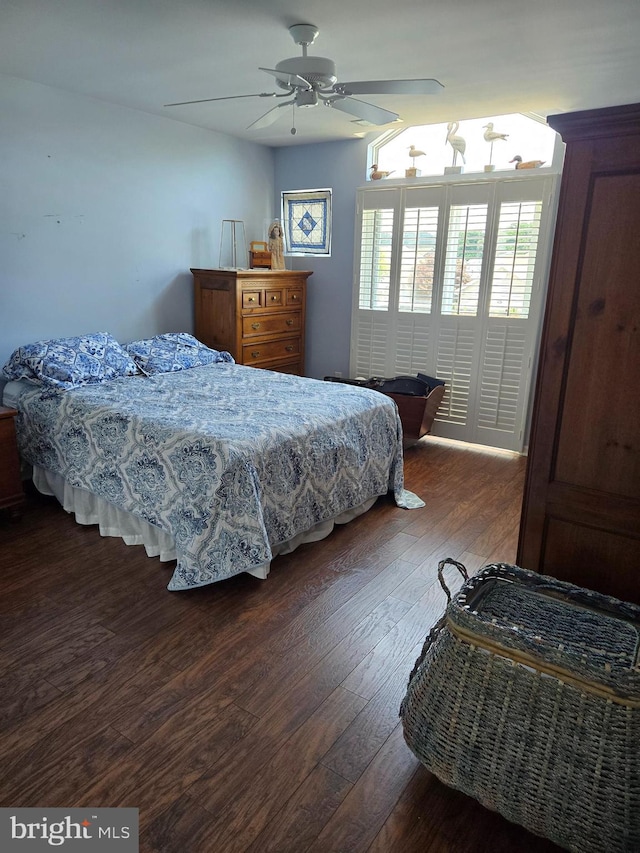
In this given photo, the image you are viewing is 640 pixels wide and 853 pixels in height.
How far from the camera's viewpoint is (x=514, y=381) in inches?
172

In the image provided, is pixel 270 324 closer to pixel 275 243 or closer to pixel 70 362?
pixel 275 243

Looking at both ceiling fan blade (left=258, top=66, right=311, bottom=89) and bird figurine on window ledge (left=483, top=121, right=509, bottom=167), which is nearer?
ceiling fan blade (left=258, top=66, right=311, bottom=89)

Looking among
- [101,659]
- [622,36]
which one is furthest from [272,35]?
[101,659]

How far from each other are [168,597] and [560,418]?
176 cm

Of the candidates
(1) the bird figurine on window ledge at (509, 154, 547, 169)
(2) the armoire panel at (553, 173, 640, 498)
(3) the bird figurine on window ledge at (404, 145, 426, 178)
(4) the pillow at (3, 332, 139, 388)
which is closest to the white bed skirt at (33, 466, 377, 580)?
(4) the pillow at (3, 332, 139, 388)

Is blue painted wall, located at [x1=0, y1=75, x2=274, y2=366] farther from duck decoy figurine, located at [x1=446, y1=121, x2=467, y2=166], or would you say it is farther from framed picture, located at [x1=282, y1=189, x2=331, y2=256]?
duck decoy figurine, located at [x1=446, y1=121, x2=467, y2=166]

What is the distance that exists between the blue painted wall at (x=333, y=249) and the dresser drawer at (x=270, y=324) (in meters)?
0.28

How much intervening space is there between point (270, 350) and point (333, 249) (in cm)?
111

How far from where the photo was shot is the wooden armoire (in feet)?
4.43

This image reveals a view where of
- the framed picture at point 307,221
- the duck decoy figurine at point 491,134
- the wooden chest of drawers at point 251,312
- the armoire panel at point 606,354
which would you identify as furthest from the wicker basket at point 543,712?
the framed picture at point 307,221

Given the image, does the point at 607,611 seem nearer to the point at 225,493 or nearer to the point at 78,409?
the point at 225,493

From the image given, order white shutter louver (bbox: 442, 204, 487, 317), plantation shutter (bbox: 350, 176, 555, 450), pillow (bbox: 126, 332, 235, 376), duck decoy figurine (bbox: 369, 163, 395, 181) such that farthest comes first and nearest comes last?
duck decoy figurine (bbox: 369, 163, 395, 181), white shutter louver (bbox: 442, 204, 487, 317), plantation shutter (bbox: 350, 176, 555, 450), pillow (bbox: 126, 332, 235, 376)

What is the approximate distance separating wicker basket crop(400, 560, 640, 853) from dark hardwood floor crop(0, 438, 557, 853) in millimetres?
195

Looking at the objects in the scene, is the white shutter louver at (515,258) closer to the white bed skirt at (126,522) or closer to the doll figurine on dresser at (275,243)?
the doll figurine on dresser at (275,243)
